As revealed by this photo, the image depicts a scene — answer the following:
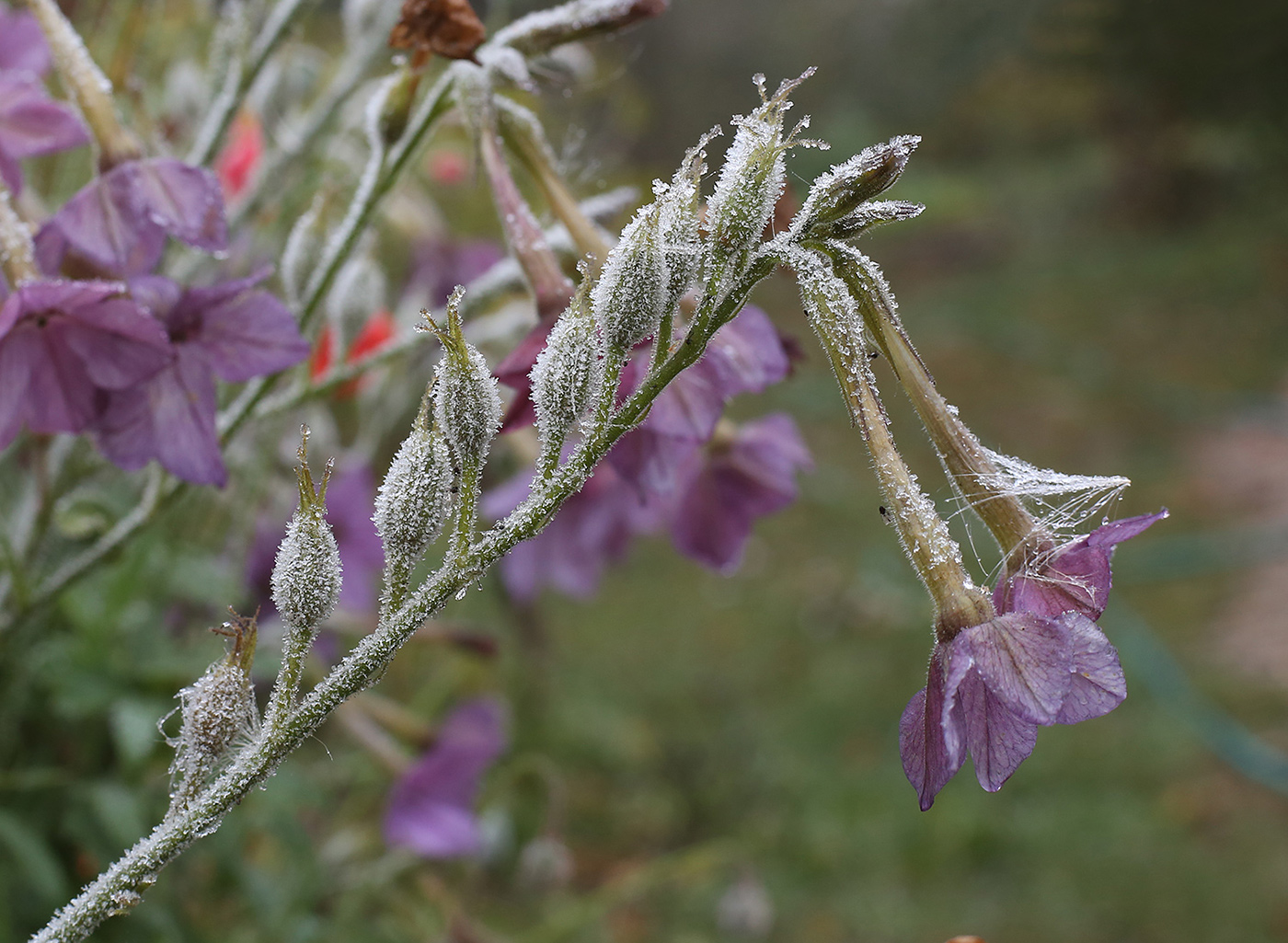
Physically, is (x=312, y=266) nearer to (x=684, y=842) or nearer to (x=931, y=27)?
(x=684, y=842)

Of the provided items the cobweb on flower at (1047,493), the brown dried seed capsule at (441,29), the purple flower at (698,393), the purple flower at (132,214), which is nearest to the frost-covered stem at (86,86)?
the purple flower at (132,214)

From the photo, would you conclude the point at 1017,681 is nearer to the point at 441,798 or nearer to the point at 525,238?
the point at 525,238

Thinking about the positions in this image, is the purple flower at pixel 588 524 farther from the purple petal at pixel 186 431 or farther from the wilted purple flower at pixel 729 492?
the purple petal at pixel 186 431

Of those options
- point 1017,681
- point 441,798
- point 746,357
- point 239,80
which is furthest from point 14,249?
point 441,798

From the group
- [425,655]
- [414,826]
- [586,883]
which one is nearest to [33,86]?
[414,826]

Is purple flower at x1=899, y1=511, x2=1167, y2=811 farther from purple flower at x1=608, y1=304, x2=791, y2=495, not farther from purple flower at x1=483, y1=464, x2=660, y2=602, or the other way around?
purple flower at x1=483, y1=464, x2=660, y2=602

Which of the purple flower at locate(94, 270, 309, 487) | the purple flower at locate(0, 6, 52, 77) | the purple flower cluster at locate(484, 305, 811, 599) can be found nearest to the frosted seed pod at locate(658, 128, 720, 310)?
the purple flower cluster at locate(484, 305, 811, 599)

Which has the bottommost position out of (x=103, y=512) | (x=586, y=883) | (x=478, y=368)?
(x=586, y=883)
